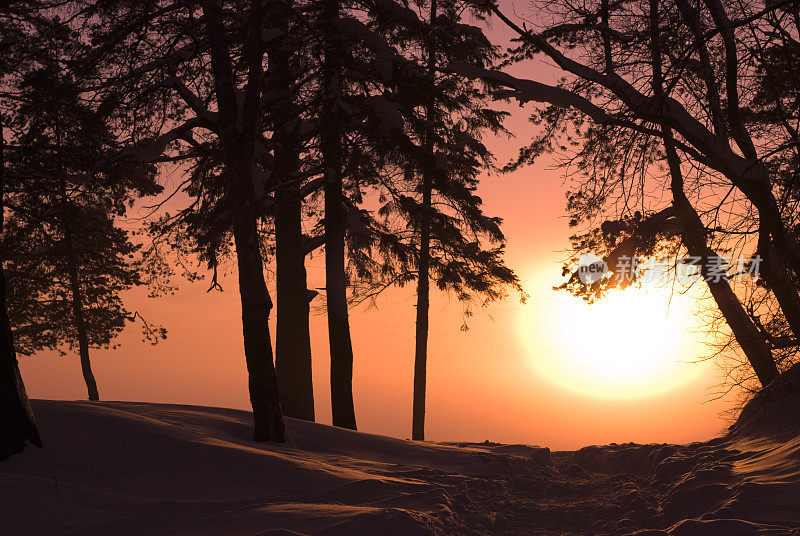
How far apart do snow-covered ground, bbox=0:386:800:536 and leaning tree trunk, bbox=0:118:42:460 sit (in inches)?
7.9

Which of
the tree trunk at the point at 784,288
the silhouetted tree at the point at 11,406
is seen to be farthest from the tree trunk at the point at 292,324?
the tree trunk at the point at 784,288

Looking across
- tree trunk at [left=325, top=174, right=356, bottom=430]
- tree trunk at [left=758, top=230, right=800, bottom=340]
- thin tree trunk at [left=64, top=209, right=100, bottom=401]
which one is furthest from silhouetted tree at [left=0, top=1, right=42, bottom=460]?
thin tree trunk at [left=64, top=209, right=100, bottom=401]

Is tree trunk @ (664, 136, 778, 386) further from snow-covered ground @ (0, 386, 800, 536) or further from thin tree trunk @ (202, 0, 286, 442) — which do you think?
thin tree trunk @ (202, 0, 286, 442)

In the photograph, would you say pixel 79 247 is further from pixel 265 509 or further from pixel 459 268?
pixel 265 509

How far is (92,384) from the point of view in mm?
19750

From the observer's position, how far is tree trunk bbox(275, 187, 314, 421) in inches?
611

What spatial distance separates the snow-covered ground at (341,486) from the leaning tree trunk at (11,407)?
0.66 feet

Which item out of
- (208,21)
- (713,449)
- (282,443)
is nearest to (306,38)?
(208,21)

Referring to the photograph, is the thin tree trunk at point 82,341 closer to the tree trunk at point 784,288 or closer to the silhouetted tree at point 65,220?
the silhouetted tree at point 65,220

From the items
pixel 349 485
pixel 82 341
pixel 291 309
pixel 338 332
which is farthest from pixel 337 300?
pixel 82 341

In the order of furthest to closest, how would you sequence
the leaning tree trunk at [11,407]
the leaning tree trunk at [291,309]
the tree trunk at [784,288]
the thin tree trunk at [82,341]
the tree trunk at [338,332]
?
1. the thin tree trunk at [82,341]
2. the leaning tree trunk at [291,309]
3. the tree trunk at [338,332]
4. the tree trunk at [784,288]
5. the leaning tree trunk at [11,407]

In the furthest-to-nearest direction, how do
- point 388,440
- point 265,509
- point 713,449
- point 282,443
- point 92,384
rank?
point 92,384
point 388,440
point 713,449
point 282,443
point 265,509

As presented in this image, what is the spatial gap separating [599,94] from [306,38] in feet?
23.0

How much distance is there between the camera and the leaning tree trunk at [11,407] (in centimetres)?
773
